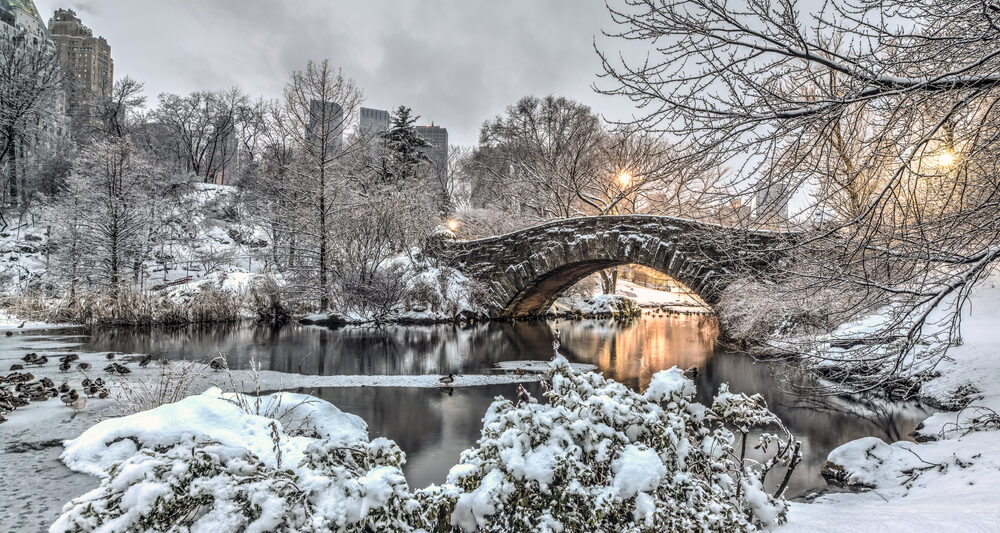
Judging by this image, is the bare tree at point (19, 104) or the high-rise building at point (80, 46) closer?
the bare tree at point (19, 104)

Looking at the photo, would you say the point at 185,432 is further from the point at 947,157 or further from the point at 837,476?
the point at 947,157

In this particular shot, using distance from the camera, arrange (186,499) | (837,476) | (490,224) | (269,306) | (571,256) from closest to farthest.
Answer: (186,499), (837,476), (571,256), (269,306), (490,224)

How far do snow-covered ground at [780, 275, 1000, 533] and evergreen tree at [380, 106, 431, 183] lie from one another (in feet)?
75.2

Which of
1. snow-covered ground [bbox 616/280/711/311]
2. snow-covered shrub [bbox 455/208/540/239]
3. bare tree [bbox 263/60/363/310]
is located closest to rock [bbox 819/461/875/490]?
bare tree [bbox 263/60/363/310]

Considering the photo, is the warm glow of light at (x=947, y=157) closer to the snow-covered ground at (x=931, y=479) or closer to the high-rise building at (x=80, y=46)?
the snow-covered ground at (x=931, y=479)

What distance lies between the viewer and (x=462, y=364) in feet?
32.8

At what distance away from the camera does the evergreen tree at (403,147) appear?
85.5 feet

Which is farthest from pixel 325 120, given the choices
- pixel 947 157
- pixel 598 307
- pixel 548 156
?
pixel 947 157

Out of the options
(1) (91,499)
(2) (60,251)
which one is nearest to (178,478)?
(1) (91,499)

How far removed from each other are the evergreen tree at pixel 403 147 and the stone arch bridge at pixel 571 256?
9.96 m

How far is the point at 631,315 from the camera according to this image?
21.8 metres

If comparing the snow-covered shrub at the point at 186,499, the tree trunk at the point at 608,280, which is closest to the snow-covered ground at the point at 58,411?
the snow-covered shrub at the point at 186,499

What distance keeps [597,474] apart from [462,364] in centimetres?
789

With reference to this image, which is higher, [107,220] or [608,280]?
[107,220]
